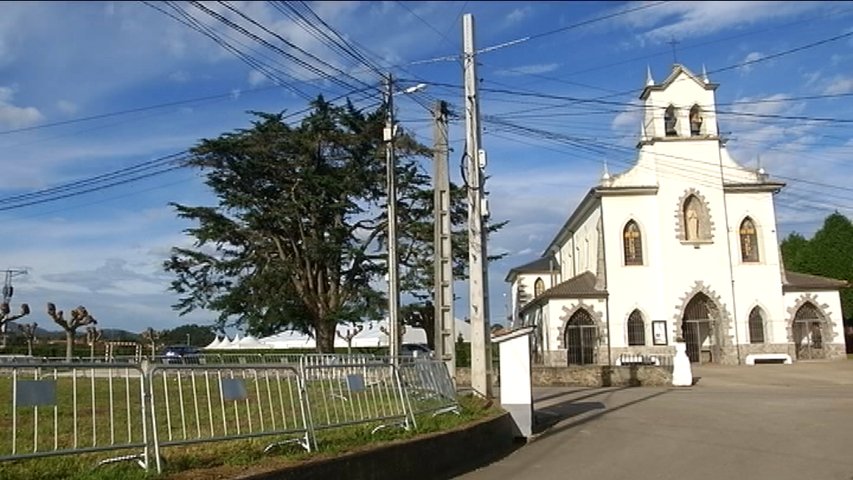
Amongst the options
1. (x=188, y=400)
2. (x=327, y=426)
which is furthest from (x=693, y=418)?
(x=188, y=400)

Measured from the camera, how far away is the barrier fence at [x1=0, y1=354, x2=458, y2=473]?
7.27 metres

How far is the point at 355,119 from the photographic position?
126 feet

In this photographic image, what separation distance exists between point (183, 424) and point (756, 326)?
39.3m

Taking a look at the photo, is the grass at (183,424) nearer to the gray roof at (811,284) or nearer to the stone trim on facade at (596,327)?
the stone trim on facade at (596,327)

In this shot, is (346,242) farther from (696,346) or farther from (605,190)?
(696,346)

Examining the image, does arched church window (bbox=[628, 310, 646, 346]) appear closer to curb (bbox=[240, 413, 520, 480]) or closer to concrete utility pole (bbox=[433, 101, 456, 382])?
concrete utility pole (bbox=[433, 101, 456, 382])

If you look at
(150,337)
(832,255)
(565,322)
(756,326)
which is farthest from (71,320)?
(832,255)

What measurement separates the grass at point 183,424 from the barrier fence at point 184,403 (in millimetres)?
16

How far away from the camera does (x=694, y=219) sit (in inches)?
1720

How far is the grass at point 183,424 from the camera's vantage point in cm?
730

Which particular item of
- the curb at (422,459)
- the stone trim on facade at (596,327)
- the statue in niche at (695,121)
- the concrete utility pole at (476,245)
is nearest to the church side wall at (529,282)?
the stone trim on facade at (596,327)

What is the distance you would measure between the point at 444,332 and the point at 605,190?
95.2 ft

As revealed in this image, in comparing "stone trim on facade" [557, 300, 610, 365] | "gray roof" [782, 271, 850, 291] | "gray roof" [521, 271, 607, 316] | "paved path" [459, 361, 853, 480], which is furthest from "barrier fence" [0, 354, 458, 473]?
"gray roof" [782, 271, 850, 291]

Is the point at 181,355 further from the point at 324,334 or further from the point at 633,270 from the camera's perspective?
the point at 633,270
